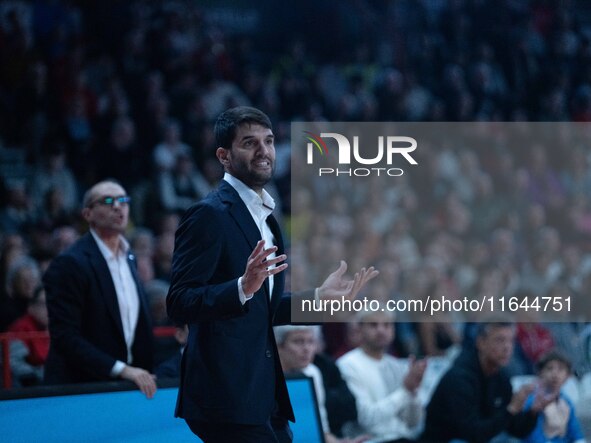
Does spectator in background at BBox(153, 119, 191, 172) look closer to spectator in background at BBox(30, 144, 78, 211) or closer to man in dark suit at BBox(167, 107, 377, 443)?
spectator in background at BBox(30, 144, 78, 211)

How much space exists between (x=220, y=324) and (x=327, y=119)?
7089 mm

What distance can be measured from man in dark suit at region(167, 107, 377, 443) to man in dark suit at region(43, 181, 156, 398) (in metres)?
1.20

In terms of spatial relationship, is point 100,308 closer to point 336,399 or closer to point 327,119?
point 336,399

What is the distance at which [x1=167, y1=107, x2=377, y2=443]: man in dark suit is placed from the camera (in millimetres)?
2854

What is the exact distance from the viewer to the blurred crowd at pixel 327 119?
720cm

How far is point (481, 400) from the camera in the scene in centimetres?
527

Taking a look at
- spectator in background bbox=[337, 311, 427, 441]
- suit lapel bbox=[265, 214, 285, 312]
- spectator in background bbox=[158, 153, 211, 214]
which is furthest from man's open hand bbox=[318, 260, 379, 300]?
spectator in background bbox=[158, 153, 211, 214]

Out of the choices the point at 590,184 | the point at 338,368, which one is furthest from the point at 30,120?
the point at 590,184

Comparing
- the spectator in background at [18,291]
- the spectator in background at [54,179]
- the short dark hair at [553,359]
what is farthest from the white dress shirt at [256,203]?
the spectator in background at [54,179]

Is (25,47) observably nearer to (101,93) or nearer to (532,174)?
(101,93)

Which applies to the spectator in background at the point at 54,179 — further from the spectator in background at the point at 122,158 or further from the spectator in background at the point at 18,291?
the spectator in background at the point at 18,291

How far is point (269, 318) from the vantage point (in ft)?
10.0

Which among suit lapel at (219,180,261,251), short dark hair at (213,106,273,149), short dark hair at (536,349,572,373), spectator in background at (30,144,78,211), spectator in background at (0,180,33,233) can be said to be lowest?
short dark hair at (536,349,572,373)

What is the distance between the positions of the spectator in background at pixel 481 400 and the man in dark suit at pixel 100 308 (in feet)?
5.35
